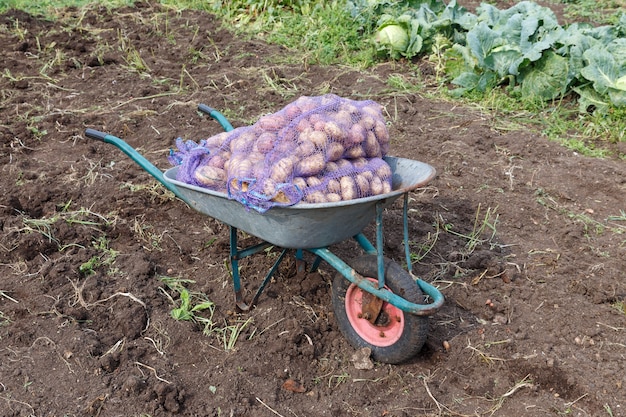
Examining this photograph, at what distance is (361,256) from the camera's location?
3.20 metres

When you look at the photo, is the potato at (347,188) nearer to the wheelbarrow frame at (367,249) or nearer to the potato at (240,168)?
the wheelbarrow frame at (367,249)

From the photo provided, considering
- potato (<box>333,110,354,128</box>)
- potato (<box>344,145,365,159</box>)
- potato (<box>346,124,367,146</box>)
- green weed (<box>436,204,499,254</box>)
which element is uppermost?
potato (<box>333,110,354,128</box>)

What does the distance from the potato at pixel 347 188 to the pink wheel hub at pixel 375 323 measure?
21.0 inches

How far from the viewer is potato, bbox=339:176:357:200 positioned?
3.06 metres

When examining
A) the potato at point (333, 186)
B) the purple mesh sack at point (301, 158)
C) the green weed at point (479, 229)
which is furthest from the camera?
the green weed at point (479, 229)

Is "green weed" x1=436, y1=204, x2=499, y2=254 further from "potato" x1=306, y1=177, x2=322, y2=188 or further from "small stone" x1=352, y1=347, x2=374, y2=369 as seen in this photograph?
"potato" x1=306, y1=177, x2=322, y2=188

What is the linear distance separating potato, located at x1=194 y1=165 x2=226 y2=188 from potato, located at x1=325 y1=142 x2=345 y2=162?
0.56m

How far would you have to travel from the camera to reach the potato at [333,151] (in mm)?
3131

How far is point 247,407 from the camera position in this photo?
298 cm

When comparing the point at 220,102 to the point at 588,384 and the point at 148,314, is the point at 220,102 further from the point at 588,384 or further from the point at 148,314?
the point at 588,384

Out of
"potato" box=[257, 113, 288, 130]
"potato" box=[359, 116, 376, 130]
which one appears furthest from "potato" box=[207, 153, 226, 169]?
"potato" box=[359, 116, 376, 130]

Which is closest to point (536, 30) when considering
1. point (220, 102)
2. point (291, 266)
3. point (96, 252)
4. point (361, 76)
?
point (361, 76)

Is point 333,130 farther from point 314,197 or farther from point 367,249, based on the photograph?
point 367,249

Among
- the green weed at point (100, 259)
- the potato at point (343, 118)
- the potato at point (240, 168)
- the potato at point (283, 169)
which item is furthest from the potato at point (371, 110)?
the green weed at point (100, 259)
